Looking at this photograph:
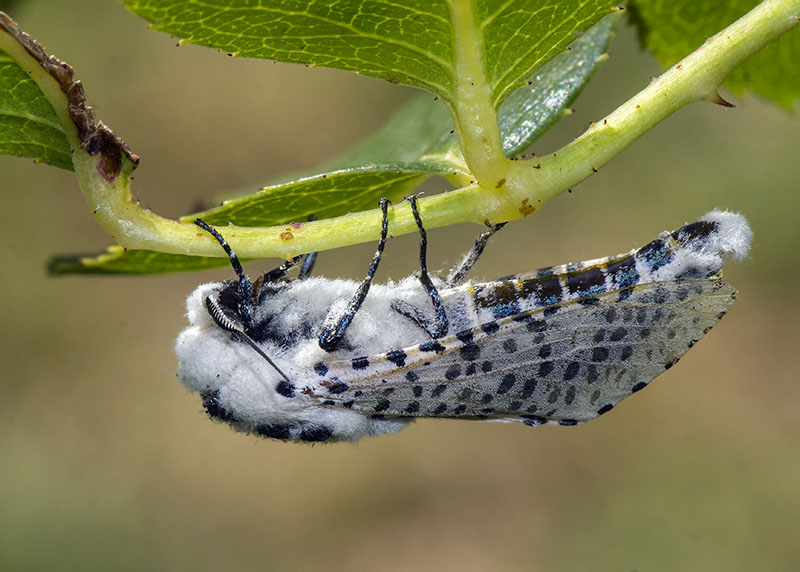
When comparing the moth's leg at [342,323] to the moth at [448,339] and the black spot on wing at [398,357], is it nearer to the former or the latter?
the moth at [448,339]

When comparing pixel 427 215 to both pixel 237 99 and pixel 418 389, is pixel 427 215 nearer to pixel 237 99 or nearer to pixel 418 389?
pixel 418 389

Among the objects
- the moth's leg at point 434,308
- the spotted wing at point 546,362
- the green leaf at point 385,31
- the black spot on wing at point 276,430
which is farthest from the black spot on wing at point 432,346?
the green leaf at point 385,31

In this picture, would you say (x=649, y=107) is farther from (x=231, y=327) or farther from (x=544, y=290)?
(x=231, y=327)

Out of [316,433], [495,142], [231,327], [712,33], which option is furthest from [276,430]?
[712,33]

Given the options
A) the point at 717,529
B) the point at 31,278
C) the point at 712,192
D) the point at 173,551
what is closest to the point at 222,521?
the point at 173,551

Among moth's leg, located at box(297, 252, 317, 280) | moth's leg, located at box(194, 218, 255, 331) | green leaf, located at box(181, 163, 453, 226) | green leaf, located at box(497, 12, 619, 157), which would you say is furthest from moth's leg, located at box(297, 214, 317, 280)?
green leaf, located at box(497, 12, 619, 157)
